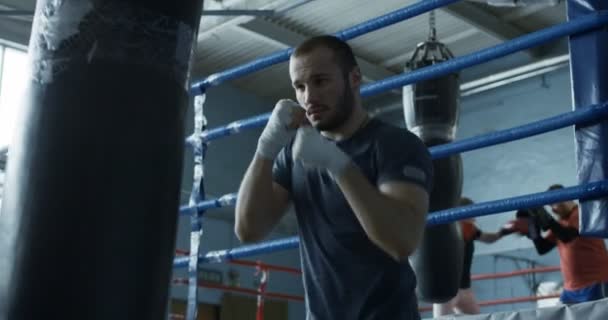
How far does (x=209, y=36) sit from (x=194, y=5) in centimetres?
803

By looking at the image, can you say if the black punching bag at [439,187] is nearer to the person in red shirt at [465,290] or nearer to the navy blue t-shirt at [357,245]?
the navy blue t-shirt at [357,245]

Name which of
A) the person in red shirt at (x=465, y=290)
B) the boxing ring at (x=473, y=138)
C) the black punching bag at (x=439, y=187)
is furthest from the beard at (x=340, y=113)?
the person in red shirt at (x=465, y=290)

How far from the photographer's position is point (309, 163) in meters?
1.58

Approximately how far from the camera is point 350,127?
1.73 m

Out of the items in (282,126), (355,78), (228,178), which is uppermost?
(228,178)

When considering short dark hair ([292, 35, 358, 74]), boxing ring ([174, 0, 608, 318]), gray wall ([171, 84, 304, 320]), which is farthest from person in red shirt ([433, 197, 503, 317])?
gray wall ([171, 84, 304, 320])

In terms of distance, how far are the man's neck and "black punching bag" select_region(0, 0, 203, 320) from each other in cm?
53

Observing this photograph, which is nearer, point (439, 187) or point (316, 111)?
point (316, 111)

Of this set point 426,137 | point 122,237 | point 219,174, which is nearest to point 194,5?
point 122,237

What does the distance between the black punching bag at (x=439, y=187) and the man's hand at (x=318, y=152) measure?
132 centimetres

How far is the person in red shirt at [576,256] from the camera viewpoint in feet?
12.8

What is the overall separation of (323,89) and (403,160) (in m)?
0.21

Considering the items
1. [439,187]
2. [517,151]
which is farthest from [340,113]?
[517,151]

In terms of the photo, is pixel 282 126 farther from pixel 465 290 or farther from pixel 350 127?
pixel 465 290
